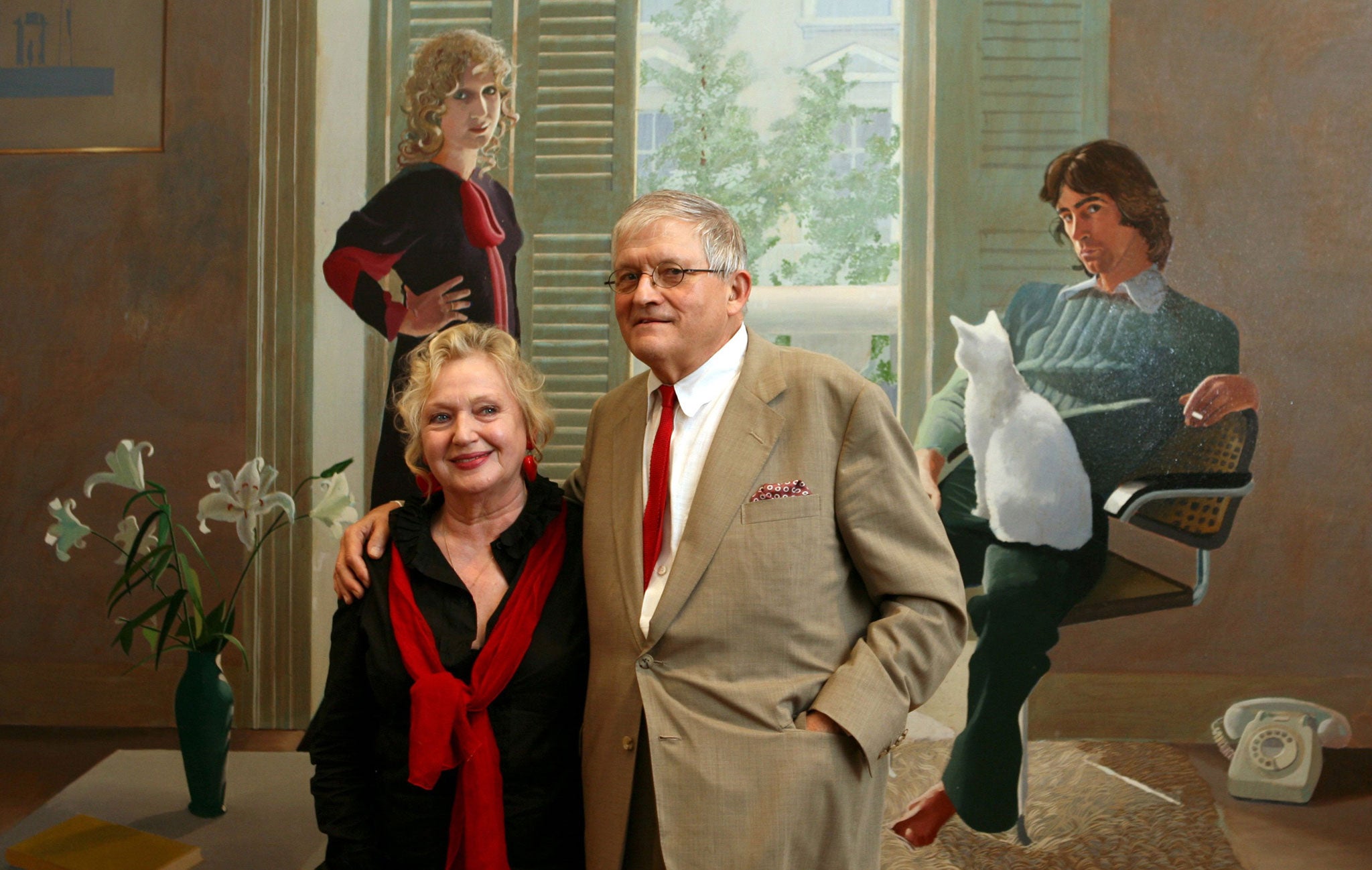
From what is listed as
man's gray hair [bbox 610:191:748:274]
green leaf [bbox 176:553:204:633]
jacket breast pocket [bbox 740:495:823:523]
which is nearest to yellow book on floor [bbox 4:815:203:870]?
green leaf [bbox 176:553:204:633]

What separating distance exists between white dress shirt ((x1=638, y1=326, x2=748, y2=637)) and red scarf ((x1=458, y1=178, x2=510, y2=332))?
148cm

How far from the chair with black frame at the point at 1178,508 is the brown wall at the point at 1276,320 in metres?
0.04

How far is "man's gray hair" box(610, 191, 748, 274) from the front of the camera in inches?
63.2

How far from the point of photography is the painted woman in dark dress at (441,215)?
311 cm

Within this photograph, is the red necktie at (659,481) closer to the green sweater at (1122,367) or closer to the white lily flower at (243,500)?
the white lily flower at (243,500)

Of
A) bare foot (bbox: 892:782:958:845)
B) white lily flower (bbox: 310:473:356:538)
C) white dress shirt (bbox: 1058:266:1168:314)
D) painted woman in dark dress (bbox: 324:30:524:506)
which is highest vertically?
painted woman in dark dress (bbox: 324:30:524:506)

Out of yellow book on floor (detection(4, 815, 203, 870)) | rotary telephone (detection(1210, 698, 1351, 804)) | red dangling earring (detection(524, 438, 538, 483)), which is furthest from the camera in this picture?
rotary telephone (detection(1210, 698, 1351, 804))

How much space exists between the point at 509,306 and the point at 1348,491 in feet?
7.69

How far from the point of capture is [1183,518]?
9.73 feet

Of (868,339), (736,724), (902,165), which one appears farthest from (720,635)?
(902,165)

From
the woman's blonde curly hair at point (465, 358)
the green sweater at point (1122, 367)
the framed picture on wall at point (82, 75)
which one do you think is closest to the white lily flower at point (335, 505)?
the woman's blonde curly hair at point (465, 358)

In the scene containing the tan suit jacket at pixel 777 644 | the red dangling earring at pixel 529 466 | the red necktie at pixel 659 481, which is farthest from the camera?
the red dangling earring at pixel 529 466

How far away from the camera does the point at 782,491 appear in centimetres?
159

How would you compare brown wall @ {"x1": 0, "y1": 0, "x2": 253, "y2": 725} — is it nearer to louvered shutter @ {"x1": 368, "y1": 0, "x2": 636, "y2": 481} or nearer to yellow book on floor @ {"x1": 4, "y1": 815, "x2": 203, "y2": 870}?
louvered shutter @ {"x1": 368, "y1": 0, "x2": 636, "y2": 481}
